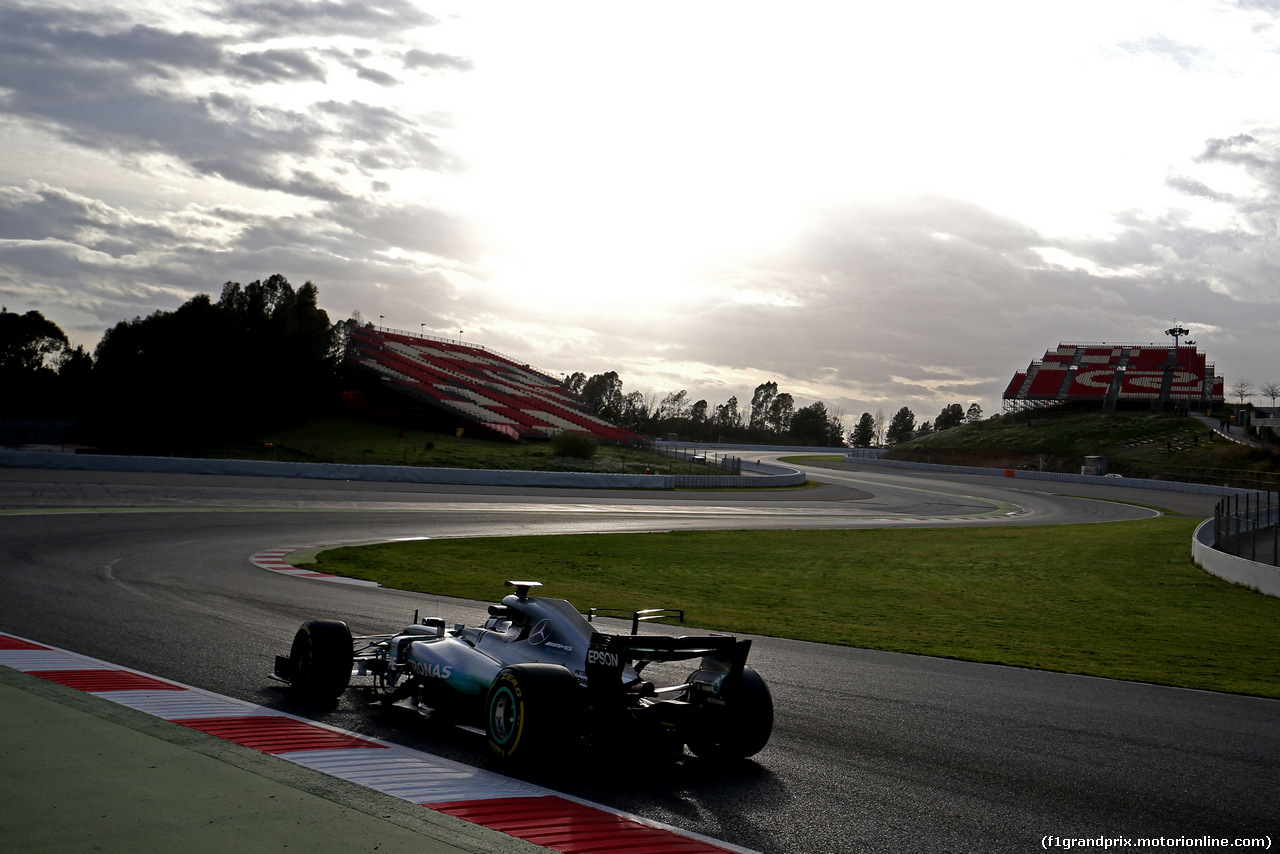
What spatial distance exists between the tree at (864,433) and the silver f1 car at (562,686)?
18893 centimetres

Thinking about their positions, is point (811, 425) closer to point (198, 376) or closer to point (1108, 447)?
point (1108, 447)

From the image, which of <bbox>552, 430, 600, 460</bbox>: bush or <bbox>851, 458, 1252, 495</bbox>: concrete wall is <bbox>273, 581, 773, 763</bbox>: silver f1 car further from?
<bbox>851, 458, 1252, 495</bbox>: concrete wall

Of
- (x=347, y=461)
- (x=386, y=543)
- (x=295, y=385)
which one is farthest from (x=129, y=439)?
(x=386, y=543)

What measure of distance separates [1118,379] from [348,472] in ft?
330

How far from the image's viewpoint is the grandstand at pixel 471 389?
8019 cm

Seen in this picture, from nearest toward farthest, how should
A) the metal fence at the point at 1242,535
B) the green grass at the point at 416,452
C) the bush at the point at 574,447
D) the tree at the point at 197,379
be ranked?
1. the metal fence at the point at 1242,535
2. the green grass at the point at 416,452
3. the bush at the point at 574,447
4. the tree at the point at 197,379

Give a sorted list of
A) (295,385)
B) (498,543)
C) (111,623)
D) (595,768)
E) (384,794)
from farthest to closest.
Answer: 1. (295,385)
2. (498,543)
3. (111,623)
4. (595,768)
5. (384,794)

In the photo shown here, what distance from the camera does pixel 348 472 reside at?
45.4 m

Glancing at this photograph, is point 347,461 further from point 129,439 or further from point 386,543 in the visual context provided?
point 386,543

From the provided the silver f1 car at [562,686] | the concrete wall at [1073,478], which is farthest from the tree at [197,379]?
the silver f1 car at [562,686]

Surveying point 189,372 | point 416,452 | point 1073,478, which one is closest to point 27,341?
point 189,372

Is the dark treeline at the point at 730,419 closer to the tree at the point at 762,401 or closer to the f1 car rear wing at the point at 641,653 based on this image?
the tree at the point at 762,401

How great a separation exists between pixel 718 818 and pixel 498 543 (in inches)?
855

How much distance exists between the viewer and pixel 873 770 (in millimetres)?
7012
